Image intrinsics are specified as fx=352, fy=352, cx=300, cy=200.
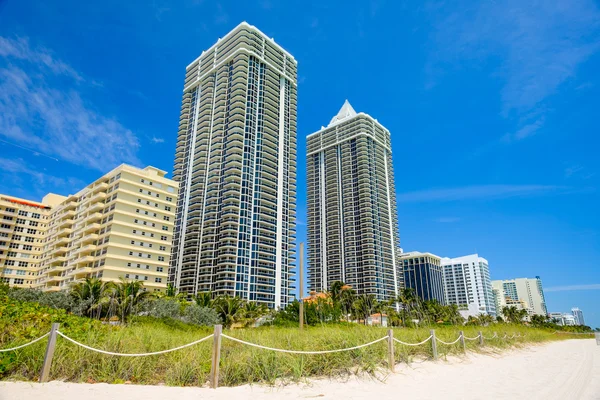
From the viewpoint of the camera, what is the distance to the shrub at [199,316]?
3659 centimetres

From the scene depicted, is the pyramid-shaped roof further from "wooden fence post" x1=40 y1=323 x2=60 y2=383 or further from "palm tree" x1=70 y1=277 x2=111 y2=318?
"wooden fence post" x1=40 y1=323 x2=60 y2=383

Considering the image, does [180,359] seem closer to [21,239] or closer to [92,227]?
[92,227]

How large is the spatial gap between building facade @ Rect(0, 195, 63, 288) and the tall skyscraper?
232 feet

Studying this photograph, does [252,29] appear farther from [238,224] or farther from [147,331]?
[147,331]

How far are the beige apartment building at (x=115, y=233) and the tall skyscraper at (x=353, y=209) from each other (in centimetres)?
5584

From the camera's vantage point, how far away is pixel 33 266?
71.4 m

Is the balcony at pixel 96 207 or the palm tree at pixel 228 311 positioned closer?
the palm tree at pixel 228 311

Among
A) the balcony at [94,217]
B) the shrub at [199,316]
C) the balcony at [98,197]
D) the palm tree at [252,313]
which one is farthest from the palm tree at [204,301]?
the balcony at [98,197]

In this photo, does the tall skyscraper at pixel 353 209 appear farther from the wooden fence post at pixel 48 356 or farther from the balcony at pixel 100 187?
the wooden fence post at pixel 48 356

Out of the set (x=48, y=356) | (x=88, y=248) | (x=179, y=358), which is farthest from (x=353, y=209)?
(x=48, y=356)

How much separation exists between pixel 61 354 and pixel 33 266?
81.0m

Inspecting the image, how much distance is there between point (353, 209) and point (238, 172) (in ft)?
145

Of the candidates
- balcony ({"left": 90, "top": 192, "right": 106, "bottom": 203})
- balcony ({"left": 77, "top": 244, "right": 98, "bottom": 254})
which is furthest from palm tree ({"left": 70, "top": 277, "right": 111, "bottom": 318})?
balcony ({"left": 90, "top": 192, "right": 106, "bottom": 203})

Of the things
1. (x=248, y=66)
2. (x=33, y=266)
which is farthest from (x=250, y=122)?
(x=33, y=266)
